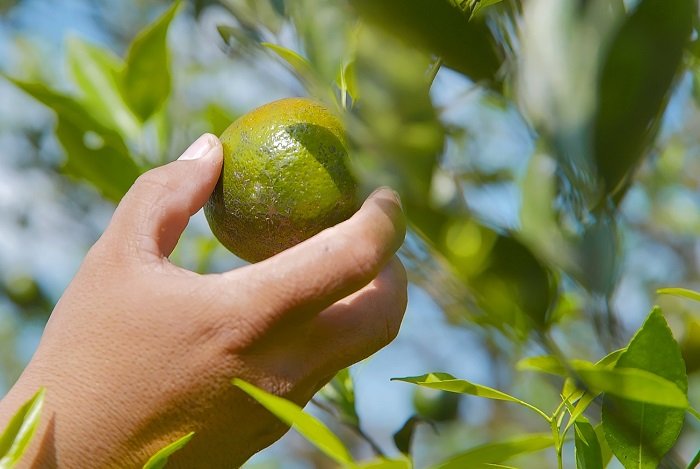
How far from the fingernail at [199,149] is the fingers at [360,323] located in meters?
0.22

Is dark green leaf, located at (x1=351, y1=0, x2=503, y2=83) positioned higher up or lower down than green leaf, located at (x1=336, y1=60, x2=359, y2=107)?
higher up

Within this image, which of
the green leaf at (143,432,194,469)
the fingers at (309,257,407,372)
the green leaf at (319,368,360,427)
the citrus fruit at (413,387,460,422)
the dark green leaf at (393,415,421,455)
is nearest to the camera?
the green leaf at (143,432,194,469)

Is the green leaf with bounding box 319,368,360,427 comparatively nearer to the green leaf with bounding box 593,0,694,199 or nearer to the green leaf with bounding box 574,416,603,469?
the green leaf with bounding box 574,416,603,469

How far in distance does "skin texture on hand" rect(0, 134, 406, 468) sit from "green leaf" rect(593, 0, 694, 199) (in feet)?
1.38

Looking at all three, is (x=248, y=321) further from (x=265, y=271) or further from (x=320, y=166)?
(x=320, y=166)

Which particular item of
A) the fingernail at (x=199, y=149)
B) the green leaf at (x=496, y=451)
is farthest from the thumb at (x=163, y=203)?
the green leaf at (x=496, y=451)

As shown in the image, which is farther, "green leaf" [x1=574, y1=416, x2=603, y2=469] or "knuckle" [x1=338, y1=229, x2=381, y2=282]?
"knuckle" [x1=338, y1=229, x2=381, y2=282]

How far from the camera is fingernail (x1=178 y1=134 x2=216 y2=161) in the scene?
976mm

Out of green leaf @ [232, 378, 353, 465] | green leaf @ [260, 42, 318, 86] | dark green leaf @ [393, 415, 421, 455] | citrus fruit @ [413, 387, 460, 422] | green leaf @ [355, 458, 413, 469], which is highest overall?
green leaf @ [260, 42, 318, 86]

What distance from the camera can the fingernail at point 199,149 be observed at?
976mm

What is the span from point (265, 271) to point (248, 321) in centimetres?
5

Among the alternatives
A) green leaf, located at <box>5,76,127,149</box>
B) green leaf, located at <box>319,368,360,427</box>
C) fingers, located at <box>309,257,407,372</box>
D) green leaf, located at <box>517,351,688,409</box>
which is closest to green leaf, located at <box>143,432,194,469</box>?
Result: fingers, located at <box>309,257,407,372</box>

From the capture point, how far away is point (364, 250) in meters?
0.84

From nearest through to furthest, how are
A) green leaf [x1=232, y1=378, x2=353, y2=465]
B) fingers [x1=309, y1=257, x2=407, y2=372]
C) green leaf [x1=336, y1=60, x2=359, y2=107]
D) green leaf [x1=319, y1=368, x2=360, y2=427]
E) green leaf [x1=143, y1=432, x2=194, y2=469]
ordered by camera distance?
green leaf [x1=232, y1=378, x2=353, y2=465], green leaf [x1=143, y1=432, x2=194, y2=469], green leaf [x1=336, y1=60, x2=359, y2=107], fingers [x1=309, y1=257, x2=407, y2=372], green leaf [x1=319, y1=368, x2=360, y2=427]
